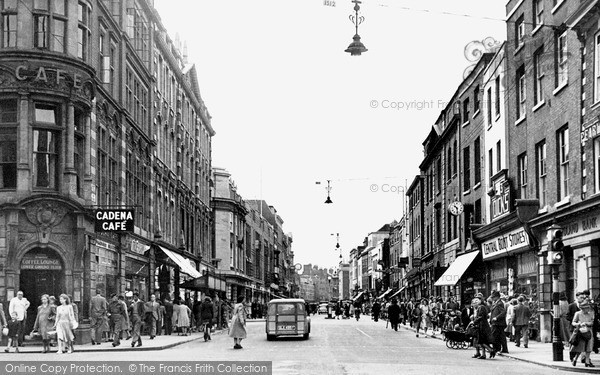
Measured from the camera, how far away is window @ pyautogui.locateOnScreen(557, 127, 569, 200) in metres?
29.3

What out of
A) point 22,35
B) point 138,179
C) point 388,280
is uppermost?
point 22,35

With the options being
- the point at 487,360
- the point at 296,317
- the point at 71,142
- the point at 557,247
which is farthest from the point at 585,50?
the point at 71,142

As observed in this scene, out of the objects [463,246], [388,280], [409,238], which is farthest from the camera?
[388,280]

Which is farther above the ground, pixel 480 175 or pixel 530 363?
pixel 480 175

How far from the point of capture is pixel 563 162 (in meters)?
29.6

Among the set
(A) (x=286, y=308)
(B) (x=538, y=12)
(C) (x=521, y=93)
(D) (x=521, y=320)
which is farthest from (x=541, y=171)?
(A) (x=286, y=308)

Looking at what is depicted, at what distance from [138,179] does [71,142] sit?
12.3 metres

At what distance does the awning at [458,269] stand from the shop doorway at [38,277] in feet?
62.9

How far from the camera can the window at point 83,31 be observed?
3269 centimetres

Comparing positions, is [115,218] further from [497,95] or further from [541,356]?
[497,95]

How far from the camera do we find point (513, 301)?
31.2 meters

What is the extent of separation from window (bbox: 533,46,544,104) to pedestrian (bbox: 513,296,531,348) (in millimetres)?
7337

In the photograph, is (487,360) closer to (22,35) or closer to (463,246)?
(22,35)

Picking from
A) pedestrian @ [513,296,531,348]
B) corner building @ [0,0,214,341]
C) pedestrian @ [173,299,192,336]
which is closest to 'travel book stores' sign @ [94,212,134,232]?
corner building @ [0,0,214,341]
